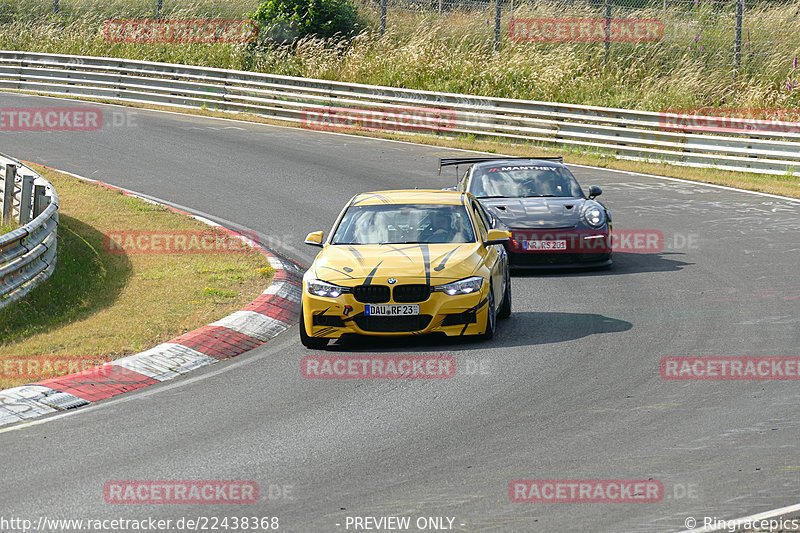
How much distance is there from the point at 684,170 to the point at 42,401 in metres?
17.7

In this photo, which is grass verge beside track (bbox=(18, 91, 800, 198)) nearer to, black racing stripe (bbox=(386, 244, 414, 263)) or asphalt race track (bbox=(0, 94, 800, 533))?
asphalt race track (bbox=(0, 94, 800, 533))

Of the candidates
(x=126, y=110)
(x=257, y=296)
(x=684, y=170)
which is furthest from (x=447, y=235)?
(x=126, y=110)

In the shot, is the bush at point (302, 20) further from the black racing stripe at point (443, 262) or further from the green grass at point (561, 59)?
the black racing stripe at point (443, 262)

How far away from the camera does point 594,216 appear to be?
14750 millimetres

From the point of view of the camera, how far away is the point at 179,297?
12.6 meters

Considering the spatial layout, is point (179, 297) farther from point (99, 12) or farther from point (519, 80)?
point (99, 12)
